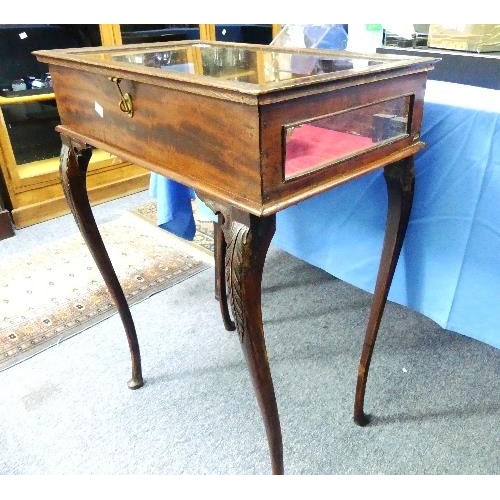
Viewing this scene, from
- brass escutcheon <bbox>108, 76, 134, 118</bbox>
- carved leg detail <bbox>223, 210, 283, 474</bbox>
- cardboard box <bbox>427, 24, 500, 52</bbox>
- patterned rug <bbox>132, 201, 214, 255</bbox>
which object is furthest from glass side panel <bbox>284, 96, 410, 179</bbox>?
patterned rug <bbox>132, 201, 214, 255</bbox>

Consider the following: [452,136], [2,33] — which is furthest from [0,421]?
[2,33]

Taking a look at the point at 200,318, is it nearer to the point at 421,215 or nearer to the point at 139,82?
the point at 421,215

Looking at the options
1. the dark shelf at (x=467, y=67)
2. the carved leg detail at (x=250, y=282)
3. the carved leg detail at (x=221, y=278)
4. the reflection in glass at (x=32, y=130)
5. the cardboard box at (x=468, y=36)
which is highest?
the cardboard box at (x=468, y=36)

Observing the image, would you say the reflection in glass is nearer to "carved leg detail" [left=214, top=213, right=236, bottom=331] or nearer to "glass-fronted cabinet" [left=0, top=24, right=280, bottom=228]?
"glass-fronted cabinet" [left=0, top=24, right=280, bottom=228]

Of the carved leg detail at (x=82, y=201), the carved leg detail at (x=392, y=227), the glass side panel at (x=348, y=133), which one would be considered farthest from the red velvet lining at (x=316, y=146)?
the carved leg detail at (x=82, y=201)

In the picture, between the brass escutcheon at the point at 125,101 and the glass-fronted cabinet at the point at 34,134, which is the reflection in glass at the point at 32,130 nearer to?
the glass-fronted cabinet at the point at 34,134

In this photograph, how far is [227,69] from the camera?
76 cm

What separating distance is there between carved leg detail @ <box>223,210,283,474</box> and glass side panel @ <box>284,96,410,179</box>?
12 cm

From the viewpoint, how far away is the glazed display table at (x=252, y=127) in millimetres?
561

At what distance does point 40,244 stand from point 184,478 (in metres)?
1.25

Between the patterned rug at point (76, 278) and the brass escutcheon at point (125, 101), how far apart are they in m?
0.85

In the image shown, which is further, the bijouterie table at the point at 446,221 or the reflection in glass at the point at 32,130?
the reflection in glass at the point at 32,130

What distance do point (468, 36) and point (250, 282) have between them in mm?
1242

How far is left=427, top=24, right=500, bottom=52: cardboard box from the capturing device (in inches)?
55.2
